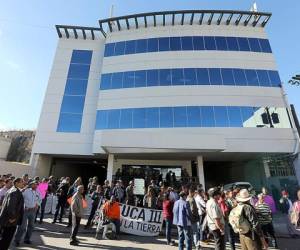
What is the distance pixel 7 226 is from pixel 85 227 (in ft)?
14.6

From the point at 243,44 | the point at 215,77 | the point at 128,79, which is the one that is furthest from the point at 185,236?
the point at 243,44

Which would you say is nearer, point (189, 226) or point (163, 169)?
point (189, 226)

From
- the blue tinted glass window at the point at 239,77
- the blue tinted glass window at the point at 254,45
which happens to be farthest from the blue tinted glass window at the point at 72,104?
the blue tinted glass window at the point at 254,45

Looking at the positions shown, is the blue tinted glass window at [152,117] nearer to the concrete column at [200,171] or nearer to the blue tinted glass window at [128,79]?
the blue tinted glass window at [128,79]

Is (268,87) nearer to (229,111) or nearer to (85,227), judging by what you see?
(229,111)

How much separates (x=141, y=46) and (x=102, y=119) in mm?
7994

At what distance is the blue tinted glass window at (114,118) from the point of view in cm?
1827

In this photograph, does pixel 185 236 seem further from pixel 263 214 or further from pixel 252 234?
pixel 263 214

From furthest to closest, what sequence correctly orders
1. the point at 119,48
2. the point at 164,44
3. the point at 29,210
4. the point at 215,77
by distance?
the point at 119,48
the point at 164,44
the point at 215,77
the point at 29,210

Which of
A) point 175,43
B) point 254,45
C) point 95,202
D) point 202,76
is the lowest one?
point 95,202

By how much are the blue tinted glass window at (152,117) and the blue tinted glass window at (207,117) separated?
11.5ft

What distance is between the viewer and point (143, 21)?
2222 cm

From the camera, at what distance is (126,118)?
18.5m

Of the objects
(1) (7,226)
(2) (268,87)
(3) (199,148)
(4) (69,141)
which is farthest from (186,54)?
(1) (7,226)
